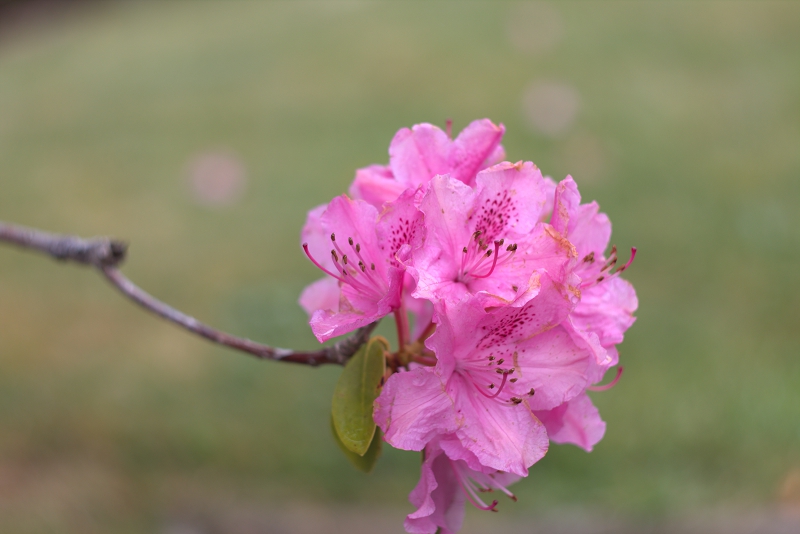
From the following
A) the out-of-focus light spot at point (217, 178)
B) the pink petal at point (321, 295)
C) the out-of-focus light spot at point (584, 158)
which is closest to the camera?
the pink petal at point (321, 295)

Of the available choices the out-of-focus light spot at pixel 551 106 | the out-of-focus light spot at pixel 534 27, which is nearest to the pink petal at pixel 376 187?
the out-of-focus light spot at pixel 551 106

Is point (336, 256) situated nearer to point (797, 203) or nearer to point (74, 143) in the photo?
point (797, 203)

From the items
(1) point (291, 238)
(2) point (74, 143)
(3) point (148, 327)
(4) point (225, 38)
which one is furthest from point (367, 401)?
(4) point (225, 38)

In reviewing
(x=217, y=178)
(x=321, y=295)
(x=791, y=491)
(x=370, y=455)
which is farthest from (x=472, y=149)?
(x=217, y=178)

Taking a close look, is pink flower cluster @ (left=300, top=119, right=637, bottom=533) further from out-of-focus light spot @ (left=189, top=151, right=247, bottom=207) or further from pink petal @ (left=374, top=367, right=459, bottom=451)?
out-of-focus light spot @ (left=189, top=151, right=247, bottom=207)

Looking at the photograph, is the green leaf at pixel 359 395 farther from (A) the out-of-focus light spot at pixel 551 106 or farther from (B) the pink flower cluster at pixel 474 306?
(A) the out-of-focus light spot at pixel 551 106

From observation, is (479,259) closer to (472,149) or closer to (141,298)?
(472,149)
